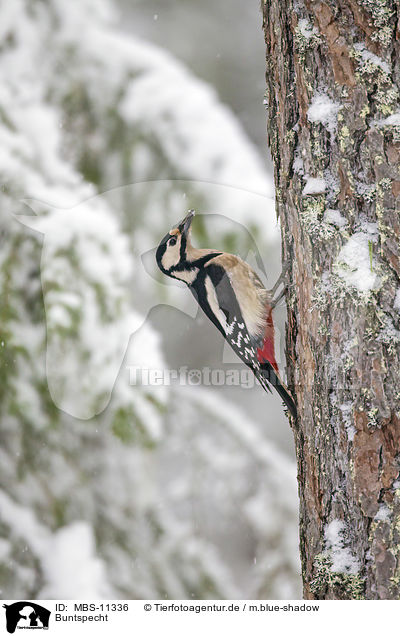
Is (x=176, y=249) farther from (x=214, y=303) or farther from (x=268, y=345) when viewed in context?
(x=268, y=345)

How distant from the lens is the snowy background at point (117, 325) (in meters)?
1.60

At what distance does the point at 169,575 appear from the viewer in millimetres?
1759

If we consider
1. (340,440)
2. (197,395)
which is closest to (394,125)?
(340,440)

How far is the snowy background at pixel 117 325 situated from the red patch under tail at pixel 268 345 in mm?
46

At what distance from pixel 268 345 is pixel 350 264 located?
0.51 m

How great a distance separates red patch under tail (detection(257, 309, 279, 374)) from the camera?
4.46 feet

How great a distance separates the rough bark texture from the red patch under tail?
404 mm

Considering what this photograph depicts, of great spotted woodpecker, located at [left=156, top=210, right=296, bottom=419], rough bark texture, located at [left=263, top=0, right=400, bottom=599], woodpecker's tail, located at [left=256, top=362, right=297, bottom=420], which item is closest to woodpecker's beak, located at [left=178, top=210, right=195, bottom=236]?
great spotted woodpecker, located at [left=156, top=210, right=296, bottom=419]

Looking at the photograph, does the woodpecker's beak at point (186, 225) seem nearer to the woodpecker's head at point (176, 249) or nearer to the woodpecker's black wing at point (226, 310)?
the woodpecker's head at point (176, 249)
